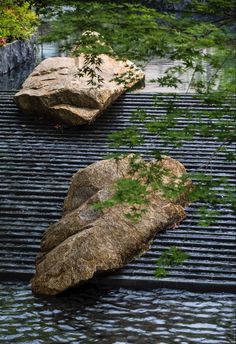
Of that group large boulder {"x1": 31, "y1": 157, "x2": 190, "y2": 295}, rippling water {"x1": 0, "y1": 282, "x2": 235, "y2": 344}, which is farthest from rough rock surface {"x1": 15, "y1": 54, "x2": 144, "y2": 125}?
rippling water {"x1": 0, "y1": 282, "x2": 235, "y2": 344}

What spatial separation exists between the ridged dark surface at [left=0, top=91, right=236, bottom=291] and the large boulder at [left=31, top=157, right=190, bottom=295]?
25 centimetres

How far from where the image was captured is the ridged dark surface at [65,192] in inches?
453

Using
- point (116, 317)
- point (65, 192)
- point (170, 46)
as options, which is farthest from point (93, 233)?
point (170, 46)

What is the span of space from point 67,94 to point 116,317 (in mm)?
6804

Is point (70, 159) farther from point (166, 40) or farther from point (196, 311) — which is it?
point (166, 40)

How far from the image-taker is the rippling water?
9680mm

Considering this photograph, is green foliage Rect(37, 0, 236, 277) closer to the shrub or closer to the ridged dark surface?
the ridged dark surface

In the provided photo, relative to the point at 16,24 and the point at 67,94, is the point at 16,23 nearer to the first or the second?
the point at 16,24

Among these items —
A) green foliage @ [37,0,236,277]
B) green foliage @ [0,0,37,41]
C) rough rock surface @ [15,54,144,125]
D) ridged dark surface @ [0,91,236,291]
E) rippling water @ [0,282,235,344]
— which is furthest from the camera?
green foliage @ [0,0,37,41]

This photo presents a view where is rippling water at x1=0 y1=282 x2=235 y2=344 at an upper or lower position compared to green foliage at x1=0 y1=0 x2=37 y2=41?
lower

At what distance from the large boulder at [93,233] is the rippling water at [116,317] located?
12.4 inches

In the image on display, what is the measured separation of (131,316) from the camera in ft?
33.6

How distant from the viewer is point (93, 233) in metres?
11.2

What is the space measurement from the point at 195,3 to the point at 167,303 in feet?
17.1
